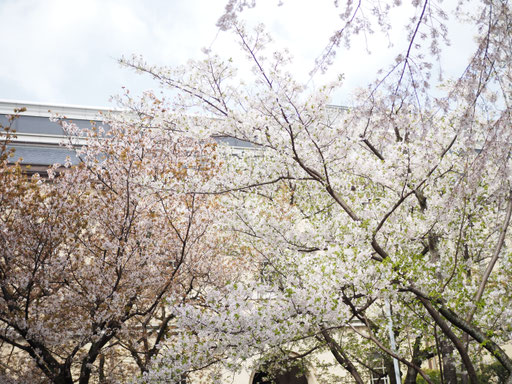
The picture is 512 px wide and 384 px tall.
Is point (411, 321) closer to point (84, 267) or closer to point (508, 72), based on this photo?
point (508, 72)

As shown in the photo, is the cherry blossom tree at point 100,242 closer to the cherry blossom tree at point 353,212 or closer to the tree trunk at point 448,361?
the cherry blossom tree at point 353,212

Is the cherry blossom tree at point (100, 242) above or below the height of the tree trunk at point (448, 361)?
above

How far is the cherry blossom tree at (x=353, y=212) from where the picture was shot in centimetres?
443

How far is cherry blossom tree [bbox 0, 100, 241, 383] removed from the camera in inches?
303

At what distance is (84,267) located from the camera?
888cm

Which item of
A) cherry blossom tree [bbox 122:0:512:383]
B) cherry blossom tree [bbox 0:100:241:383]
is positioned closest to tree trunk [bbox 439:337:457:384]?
cherry blossom tree [bbox 122:0:512:383]

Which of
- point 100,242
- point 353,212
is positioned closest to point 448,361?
point 353,212

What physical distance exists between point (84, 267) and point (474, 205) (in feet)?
25.9

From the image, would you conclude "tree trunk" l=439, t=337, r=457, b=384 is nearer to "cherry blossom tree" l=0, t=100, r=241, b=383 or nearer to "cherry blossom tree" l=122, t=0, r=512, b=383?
"cherry blossom tree" l=122, t=0, r=512, b=383

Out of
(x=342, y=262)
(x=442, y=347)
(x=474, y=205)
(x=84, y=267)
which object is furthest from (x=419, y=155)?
(x=84, y=267)

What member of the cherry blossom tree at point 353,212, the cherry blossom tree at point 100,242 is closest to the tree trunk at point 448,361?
the cherry blossom tree at point 353,212

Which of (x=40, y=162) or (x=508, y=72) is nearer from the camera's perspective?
(x=508, y=72)

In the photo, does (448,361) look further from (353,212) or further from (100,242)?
(100,242)

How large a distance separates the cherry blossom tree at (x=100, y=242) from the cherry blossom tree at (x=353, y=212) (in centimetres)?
107
